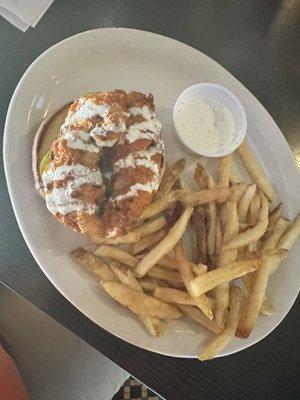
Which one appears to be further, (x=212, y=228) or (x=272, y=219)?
(x=272, y=219)

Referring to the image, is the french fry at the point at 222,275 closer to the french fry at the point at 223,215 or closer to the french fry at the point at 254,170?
the french fry at the point at 223,215

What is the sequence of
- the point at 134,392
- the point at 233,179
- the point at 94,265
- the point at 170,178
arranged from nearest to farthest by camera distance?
the point at 94,265 < the point at 170,178 < the point at 233,179 < the point at 134,392

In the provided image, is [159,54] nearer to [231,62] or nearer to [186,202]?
A: [231,62]

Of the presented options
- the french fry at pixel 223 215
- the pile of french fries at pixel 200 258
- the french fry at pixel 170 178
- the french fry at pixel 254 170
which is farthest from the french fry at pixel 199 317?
the french fry at pixel 254 170

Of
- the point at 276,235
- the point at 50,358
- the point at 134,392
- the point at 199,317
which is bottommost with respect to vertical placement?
the point at 134,392

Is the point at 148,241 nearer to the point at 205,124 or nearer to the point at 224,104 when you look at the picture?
the point at 205,124

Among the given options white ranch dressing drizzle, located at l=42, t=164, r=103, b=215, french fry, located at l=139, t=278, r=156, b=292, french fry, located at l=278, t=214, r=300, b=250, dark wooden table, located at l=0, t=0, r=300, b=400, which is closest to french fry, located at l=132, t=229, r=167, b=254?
french fry, located at l=139, t=278, r=156, b=292

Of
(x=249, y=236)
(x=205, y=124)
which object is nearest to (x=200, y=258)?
(x=249, y=236)
